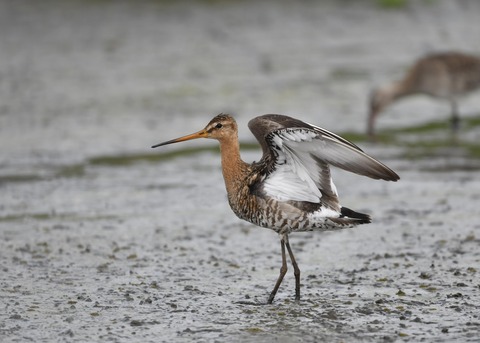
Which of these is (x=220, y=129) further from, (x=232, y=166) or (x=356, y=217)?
(x=356, y=217)

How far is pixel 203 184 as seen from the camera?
11.0 meters

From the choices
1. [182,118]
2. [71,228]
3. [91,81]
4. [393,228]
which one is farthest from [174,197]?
[91,81]

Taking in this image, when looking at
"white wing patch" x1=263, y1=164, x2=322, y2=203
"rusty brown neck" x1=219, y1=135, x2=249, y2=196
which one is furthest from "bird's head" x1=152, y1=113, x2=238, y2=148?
"white wing patch" x1=263, y1=164, x2=322, y2=203

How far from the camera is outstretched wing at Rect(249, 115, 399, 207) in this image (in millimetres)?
6734

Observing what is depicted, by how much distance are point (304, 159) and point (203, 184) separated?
3.99 metres

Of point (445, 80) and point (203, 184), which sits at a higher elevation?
point (445, 80)

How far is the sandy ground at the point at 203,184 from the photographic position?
6.82 m

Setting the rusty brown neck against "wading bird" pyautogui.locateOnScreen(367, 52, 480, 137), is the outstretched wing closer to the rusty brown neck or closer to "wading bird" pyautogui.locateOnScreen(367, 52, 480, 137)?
the rusty brown neck

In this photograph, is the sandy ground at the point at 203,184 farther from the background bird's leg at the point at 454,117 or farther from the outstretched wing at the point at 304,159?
the outstretched wing at the point at 304,159

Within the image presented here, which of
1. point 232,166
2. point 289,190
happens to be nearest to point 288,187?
point 289,190

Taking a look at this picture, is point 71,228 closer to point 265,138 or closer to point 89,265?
point 89,265

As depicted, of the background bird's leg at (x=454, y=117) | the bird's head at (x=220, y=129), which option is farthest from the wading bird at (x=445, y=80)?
the bird's head at (x=220, y=129)

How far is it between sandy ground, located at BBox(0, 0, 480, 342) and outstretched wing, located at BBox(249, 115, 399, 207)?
0.77 metres

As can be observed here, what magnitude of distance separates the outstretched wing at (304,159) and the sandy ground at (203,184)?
767mm
